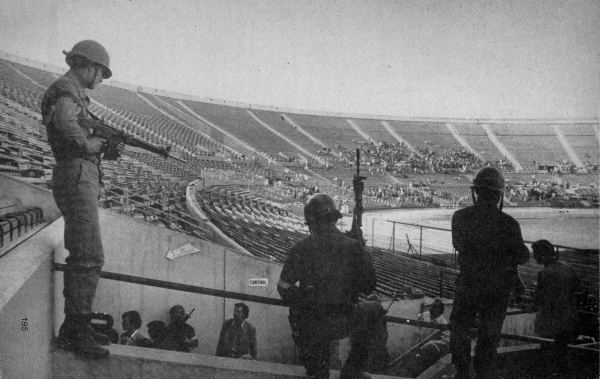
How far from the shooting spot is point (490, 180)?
2740 millimetres

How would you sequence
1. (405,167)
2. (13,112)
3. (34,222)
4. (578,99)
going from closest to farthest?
(34,222)
(578,99)
(13,112)
(405,167)

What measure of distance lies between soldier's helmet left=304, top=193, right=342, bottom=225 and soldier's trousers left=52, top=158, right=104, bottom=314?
44.5 inches

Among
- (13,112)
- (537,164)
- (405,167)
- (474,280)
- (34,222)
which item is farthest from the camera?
(537,164)

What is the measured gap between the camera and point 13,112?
34.4 ft

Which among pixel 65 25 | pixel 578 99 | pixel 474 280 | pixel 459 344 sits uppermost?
pixel 65 25

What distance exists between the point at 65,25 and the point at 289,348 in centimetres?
472

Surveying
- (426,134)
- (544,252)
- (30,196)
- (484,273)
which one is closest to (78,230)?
(484,273)

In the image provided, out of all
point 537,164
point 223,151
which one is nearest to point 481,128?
point 537,164

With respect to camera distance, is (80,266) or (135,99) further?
(135,99)

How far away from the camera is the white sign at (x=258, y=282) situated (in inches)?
235

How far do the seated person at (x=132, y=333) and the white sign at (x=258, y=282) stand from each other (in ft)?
5.32

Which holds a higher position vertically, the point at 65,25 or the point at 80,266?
the point at 65,25

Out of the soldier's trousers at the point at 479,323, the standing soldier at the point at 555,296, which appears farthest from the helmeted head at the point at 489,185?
the standing soldier at the point at 555,296

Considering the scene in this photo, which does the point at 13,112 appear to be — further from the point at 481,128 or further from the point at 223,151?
the point at 481,128
